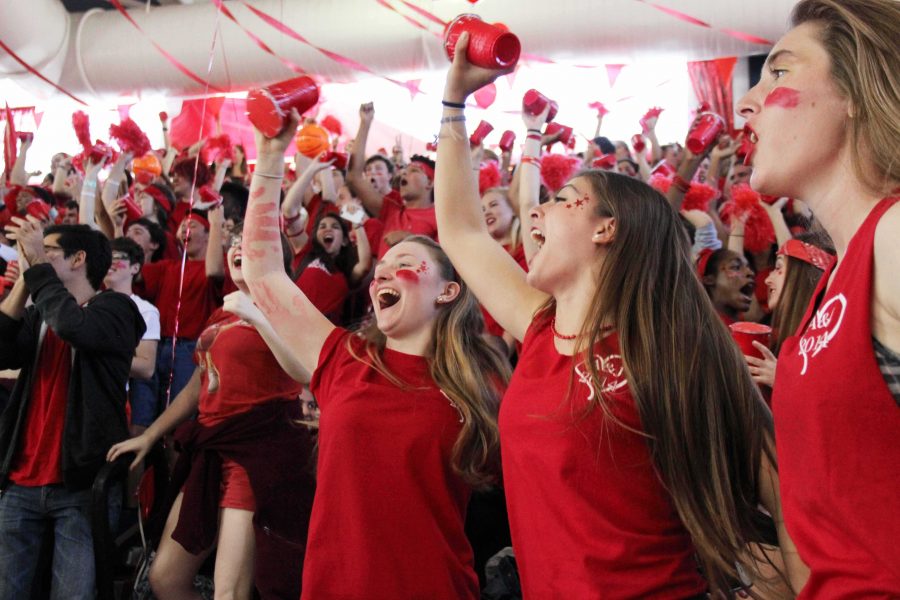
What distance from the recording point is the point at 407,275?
2.37 meters

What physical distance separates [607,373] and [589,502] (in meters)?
0.23

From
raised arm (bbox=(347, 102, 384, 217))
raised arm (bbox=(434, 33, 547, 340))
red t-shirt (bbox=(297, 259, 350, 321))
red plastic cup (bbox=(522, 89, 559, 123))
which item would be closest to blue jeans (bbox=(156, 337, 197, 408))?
red t-shirt (bbox=(297, 259, 350, 321))

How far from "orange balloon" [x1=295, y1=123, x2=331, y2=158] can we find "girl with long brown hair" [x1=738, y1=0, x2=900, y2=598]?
118 inches

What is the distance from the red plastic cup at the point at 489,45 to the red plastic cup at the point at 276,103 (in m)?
0.47

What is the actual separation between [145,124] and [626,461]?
9640mm

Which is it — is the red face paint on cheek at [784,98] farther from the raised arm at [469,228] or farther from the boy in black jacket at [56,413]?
the boy in black jacket at [56,413]

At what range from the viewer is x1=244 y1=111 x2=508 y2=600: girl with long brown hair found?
6.51ft

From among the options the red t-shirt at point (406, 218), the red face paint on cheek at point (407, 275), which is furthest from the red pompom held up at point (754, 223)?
the red face paint on cheek at point (407, 275)

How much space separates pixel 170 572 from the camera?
9.82ft

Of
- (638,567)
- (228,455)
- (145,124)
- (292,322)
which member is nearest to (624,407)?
(638,567)

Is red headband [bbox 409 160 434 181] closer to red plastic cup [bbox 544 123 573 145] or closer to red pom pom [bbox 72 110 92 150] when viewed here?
red plastic cup [bbox 544 123 573 145]

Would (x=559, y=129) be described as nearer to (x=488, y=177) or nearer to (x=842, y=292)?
(x=488, y=177)

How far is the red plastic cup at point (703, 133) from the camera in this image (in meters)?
3.70

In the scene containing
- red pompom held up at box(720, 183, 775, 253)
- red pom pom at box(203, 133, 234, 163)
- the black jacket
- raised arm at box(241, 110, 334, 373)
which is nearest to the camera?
raised arm at box(241, 110, 334, 373)
